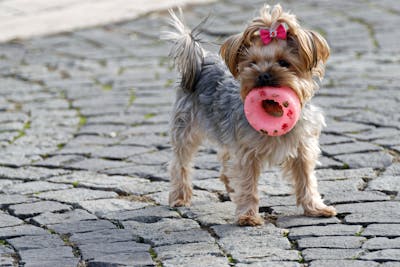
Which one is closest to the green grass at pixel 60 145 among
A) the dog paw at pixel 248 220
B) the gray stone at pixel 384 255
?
the dog paw at pixel 248 220

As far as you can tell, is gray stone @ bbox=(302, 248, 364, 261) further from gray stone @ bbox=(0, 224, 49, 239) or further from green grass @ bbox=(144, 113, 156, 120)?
green grass @ bbox=(144, 113, 156, 120)

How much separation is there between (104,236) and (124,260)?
0.53 metres

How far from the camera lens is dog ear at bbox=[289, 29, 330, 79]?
18.7 feet

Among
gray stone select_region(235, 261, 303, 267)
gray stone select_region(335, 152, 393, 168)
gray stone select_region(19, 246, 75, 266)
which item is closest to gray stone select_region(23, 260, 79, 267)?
gray stone select_region(19, 246, 75, 266)

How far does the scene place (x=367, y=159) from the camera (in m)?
7.21

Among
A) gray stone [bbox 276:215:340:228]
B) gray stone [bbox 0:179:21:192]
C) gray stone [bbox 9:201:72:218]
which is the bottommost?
gray stone [bbox 9:201:72:218]

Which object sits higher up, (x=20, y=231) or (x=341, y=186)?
(x=341, y=186)

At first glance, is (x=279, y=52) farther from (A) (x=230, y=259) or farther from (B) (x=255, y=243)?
(A) (x=230, y=259)

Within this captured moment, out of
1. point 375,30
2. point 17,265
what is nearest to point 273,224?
point 17,265

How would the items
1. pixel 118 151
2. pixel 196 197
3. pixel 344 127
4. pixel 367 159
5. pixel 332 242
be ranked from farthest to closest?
pixel 344 127, pixel 118 151, pixel 367 159, pixel 196 197, pixel 332 242

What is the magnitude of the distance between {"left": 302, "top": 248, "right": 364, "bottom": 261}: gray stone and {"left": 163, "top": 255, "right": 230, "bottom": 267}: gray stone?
1.58 feet

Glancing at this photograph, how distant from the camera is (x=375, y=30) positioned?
1168 cm

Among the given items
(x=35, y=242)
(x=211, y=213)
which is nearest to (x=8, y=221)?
(x=35, y=242)

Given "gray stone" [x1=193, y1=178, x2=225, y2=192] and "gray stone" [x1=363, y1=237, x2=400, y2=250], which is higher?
"gray stone" [x1=193, y1=178, x2=225, y2=192]
